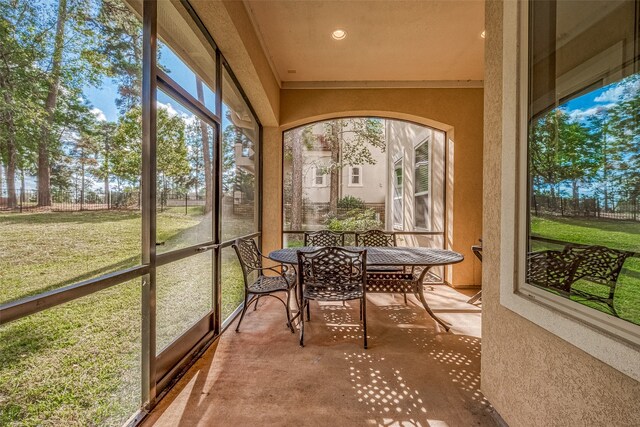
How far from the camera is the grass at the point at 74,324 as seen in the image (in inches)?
41.7

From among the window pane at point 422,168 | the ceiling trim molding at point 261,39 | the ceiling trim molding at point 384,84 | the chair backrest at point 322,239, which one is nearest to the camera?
the ceiling trim molding at point 261,39

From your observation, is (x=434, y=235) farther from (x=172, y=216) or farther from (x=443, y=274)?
(x=172, y=216)

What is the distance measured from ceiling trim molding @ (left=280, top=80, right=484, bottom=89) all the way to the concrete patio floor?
11.4 feet

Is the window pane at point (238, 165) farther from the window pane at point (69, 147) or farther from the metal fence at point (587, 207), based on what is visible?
the metal fence at point (587, 207)

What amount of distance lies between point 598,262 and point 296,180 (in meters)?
4.17

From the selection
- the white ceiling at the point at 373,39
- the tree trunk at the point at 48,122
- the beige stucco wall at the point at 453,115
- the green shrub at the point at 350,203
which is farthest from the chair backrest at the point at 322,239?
the tree trunk at the point at 48,122

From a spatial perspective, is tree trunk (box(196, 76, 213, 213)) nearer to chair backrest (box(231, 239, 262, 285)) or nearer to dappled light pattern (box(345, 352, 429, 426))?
chair backrest (box(231, 239, 262, 285))

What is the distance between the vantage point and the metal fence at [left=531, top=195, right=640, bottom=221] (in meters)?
1.12

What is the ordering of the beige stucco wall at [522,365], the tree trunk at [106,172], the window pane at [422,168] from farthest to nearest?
the window pane at [422,168] < the tree trunk at [106,172] < the beige stucco wall at [522,365]

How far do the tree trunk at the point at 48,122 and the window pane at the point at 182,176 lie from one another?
2.16ft

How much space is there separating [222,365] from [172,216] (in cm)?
126

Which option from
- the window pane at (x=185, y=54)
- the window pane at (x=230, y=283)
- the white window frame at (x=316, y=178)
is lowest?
the window pane at (x=230, y=283)

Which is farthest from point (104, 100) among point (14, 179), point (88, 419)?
point (88, 419)

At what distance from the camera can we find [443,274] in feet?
15.2
